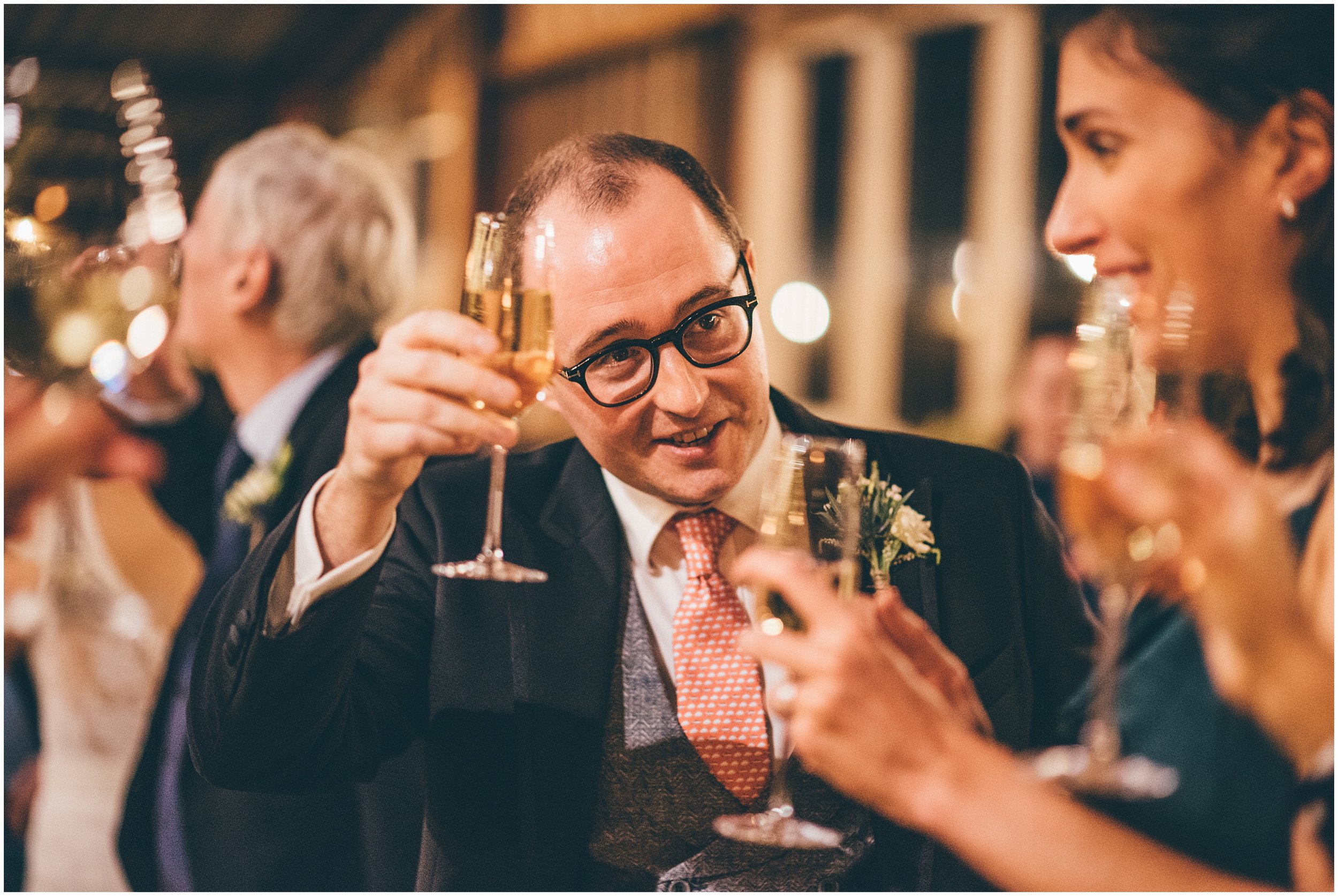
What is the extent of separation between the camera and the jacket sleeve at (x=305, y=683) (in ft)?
4.02

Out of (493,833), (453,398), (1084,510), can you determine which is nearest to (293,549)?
(453,398)

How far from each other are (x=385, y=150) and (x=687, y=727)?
254 inches

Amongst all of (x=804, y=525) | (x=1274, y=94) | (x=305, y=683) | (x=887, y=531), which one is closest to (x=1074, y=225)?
(x=1274, y=94)

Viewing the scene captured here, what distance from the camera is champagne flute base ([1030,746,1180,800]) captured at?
3.21 ft

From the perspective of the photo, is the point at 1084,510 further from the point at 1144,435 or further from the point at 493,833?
the point at 493,833

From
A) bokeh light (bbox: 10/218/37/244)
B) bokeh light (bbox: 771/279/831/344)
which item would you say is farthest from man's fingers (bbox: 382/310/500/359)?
bokeh light (bbox: 771/279/831/344)

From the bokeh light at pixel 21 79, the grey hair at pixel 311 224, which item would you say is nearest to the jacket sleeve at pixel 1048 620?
the grey hair at pixel 311 224

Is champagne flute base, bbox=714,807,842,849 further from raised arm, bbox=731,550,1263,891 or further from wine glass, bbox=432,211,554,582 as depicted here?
wine glass, bbox=432,211,554,582

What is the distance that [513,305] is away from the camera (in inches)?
43.3

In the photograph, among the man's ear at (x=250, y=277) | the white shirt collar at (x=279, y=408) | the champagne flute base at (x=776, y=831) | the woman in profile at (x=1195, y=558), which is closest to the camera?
the woman in profile at (x=1195, y=558)

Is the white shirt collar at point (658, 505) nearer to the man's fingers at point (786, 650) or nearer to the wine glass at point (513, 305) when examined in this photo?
the wine glass at point (513, 305)

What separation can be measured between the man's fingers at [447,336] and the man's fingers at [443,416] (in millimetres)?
48

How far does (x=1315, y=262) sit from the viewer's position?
1197 mm

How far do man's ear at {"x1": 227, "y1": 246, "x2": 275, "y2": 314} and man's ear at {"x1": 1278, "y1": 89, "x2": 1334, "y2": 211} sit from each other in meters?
1.73
